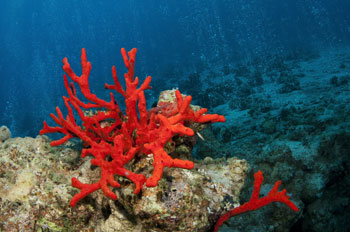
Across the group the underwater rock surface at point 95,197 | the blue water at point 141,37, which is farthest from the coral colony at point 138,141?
the blue water at point 141,37

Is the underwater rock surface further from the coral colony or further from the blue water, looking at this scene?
the blue water

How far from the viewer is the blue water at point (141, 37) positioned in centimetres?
3209

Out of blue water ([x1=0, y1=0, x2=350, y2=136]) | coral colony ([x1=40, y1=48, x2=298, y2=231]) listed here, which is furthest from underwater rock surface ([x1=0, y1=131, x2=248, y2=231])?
blue water ([x1=0, y1=0, x2=350, y2=136])

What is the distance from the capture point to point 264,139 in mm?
5762

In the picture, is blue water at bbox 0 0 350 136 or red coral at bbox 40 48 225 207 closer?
red coral at bbox 40 48 225 207

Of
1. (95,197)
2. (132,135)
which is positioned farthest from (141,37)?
(95,197)

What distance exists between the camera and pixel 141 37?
76312 mm

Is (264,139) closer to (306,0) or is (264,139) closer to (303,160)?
(303,160)

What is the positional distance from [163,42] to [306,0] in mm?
39799

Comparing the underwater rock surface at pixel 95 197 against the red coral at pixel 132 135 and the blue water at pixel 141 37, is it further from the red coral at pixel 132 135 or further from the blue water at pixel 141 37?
the blue water at pixel 141 37

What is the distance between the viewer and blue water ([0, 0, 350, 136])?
105ft

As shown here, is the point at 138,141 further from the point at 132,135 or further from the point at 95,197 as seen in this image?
the point at 95,197

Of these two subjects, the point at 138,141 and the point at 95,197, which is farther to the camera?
the point at 95,197

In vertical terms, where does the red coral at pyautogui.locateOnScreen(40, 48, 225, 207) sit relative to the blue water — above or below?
below
